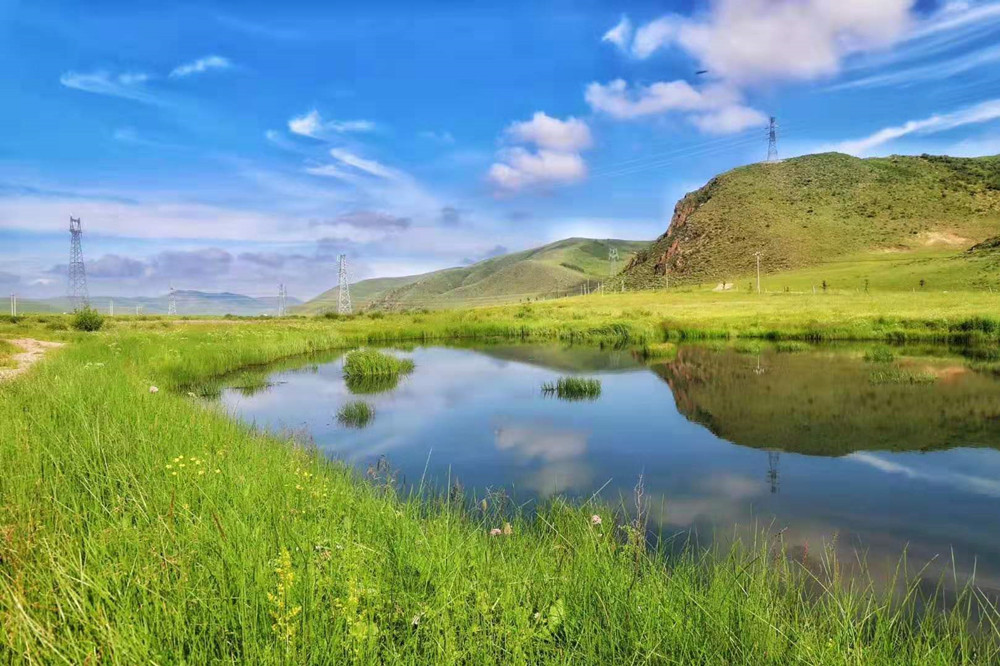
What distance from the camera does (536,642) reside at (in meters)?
4.06

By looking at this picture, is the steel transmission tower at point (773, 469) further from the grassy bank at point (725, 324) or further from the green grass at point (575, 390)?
the grassy bank at point (725, 324)

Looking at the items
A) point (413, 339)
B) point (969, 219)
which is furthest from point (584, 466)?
point (969, 219)

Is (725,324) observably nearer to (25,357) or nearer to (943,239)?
(25,357)

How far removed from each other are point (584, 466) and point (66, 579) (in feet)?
33.0

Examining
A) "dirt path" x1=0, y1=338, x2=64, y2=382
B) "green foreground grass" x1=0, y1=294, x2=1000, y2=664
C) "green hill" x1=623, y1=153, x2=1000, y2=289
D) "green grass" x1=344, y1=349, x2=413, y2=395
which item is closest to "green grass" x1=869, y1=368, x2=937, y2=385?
"green foreground grass" x1=0, y1=294, x2=1000, y2=664

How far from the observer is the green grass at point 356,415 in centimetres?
1688

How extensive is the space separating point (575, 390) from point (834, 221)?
11957cm

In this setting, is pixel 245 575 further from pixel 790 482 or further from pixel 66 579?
pixel 790 482

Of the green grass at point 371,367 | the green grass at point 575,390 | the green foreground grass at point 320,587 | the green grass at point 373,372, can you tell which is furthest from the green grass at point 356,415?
the green foreground grass at point 320,587

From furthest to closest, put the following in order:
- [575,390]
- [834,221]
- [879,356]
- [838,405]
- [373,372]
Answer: [834,221] < [879,356] < [373,372] < [575,390] < [838,405]

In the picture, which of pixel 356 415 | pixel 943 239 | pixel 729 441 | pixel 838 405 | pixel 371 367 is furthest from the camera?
pixel 943 239

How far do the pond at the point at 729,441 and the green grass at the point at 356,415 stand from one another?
289mm

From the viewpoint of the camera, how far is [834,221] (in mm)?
118312

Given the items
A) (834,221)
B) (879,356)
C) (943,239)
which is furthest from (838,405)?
(834,221)
